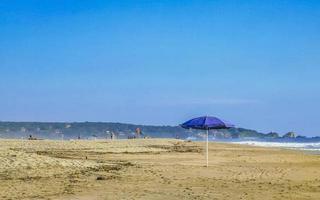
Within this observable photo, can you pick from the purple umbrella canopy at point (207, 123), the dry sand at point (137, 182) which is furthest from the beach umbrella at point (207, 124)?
the dry sand at point (137, 182)

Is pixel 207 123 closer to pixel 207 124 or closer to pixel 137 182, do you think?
pixel 207 124

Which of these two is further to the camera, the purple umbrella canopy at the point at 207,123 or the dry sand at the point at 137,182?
the purple umbrella canopy at the point at 207,123

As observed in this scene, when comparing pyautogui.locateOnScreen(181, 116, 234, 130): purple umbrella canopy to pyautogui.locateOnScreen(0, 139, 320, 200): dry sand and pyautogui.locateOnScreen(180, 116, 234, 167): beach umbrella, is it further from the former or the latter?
pyautogui.locateOnScreen(0, 139, 320, 200): dry sand

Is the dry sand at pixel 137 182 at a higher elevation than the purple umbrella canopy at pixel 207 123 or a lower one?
lower

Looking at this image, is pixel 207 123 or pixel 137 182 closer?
pixel 137 182

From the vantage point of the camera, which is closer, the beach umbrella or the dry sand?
the dry sand

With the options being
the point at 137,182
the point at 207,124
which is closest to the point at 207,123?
the point at 207,124

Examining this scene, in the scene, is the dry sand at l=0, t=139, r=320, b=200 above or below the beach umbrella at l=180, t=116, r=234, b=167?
below

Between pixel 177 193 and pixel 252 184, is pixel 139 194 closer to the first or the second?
pixel 177 193

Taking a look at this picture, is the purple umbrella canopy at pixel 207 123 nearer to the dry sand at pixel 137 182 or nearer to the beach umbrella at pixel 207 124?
the beach umbrella at pixel 207 124

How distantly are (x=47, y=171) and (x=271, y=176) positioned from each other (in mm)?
8566

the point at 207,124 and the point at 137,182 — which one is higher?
the point at 207,124

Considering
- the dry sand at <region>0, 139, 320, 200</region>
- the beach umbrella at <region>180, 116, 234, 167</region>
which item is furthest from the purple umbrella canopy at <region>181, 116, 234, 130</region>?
the dry sand at <region>0, 139, 320, 200</region>

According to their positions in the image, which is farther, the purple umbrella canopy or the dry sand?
the purple umbrella canopy
